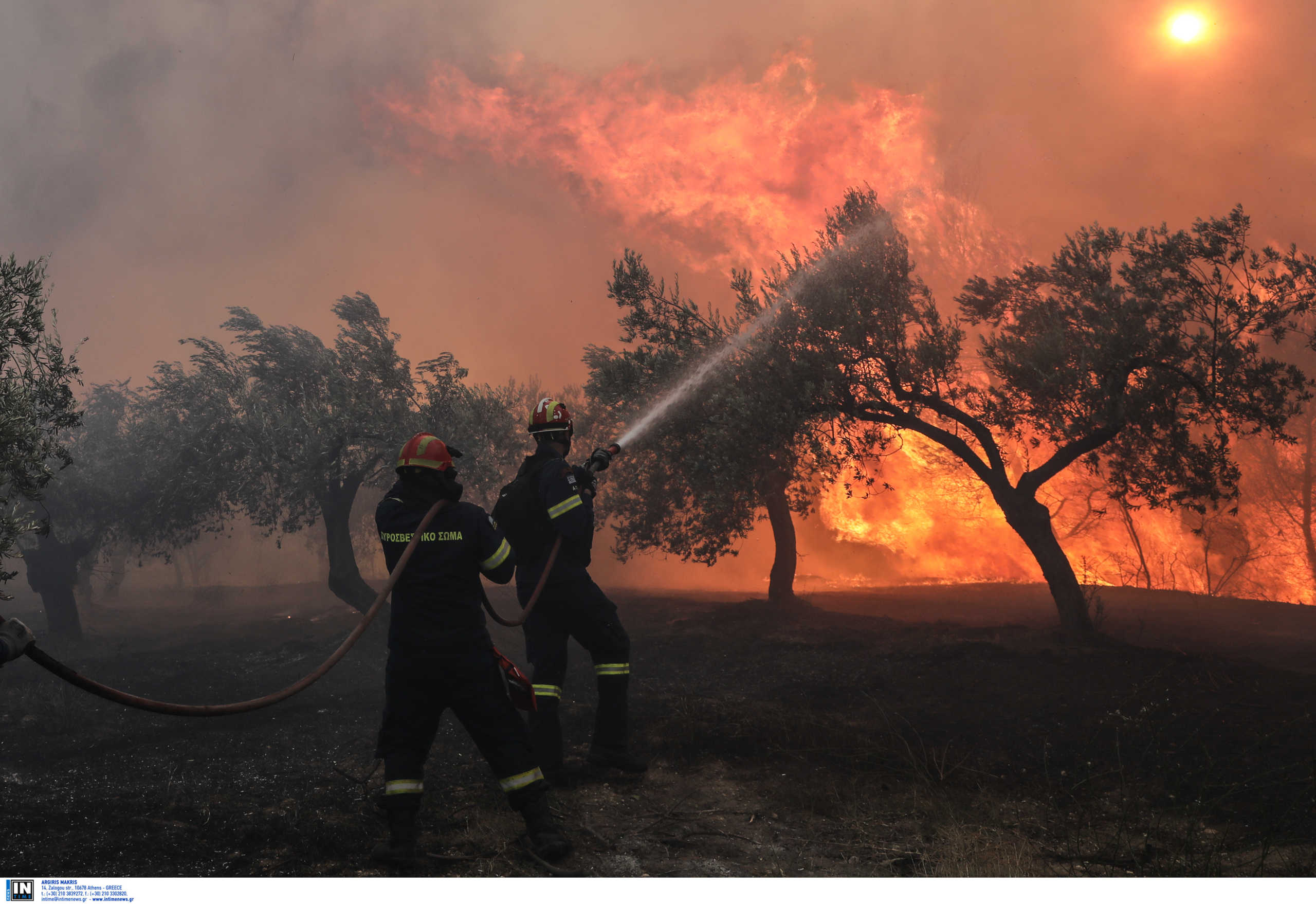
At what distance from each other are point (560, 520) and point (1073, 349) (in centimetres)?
1002

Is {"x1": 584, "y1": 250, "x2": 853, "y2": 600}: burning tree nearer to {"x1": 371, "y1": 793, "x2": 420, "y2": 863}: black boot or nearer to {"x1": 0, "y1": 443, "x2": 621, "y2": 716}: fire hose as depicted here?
{"x1": 0, "y1": 443, "x2": 621, "y2": 716}: fire hose

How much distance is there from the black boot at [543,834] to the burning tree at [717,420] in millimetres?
8766

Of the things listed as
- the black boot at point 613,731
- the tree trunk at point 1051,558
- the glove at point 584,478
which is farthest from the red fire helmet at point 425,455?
the tree trunk at point 1051,558

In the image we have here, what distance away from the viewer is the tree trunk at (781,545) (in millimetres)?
19078

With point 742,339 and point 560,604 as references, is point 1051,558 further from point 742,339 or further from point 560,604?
point 560,604

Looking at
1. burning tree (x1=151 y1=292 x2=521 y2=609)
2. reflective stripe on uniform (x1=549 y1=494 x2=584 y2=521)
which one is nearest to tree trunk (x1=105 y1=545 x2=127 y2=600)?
burning tree (x1=151 y1=292 x2=521 y2=609)

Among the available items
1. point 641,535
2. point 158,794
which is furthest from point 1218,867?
point 641,535

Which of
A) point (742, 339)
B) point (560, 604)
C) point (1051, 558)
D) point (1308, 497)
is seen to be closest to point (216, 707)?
point (560, 604)

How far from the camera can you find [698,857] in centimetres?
509

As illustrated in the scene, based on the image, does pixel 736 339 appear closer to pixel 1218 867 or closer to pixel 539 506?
pixel 539 506

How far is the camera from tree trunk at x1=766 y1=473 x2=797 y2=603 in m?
19.1

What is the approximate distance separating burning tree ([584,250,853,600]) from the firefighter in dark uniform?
668 centimetres

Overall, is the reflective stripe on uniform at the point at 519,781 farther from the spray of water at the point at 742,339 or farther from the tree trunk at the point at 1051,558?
the tree trunk at the point at 1051,558

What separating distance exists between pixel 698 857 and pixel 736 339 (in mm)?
11035
